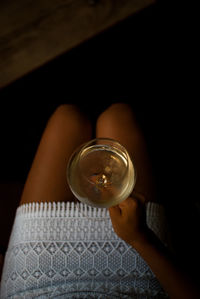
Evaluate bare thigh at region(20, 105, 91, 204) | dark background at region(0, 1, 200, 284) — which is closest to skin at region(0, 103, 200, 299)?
bare thigh at region(20, 105, 91, 204)

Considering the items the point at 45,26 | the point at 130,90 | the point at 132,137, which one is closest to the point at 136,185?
the point at 132,137

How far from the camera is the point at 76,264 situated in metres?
0.69

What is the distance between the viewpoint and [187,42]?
1.29 m

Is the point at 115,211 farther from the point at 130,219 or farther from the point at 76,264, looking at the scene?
the point at 76,264

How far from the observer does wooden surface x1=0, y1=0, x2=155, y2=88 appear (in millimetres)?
1067

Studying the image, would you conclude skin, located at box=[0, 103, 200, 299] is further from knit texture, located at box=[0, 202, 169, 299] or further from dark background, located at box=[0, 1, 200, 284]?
dark background, located at box=[0, 1, 200, 284]

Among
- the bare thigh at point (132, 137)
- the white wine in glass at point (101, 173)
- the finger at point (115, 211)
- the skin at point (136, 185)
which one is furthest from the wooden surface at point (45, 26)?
the finger at point (115, 211)

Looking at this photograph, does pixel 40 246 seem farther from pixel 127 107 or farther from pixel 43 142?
pixel 127 107

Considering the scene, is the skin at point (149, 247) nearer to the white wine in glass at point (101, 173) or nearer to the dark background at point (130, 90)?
the white wine in glass at point (101, 173)

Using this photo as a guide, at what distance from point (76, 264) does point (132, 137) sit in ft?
1.39

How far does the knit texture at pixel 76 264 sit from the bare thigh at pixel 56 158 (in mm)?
79

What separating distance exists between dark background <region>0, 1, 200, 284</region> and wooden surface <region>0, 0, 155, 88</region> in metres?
0.05

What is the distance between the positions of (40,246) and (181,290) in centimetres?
37

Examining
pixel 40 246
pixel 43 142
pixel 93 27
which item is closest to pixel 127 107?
pixel 43 142
